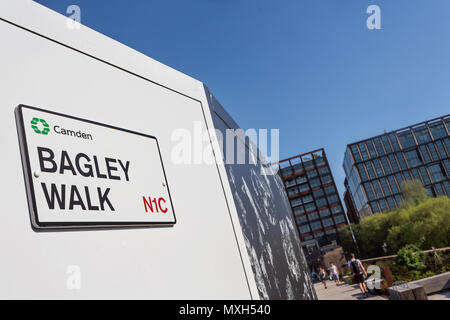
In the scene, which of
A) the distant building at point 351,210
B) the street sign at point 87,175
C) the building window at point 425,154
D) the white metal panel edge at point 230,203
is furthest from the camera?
the distant building at point 351,210

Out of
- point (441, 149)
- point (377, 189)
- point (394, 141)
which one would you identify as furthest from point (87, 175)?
point (441, 149)

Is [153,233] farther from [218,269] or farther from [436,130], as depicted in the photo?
[436,130]

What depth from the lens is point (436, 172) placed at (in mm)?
71875

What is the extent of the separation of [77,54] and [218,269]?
1.25 m

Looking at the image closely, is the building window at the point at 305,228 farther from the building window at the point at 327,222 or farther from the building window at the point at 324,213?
the building window at the point at 324,213

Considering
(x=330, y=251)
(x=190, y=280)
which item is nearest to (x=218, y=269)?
(x=190, y=280)

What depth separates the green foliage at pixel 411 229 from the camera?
2548 centimetres

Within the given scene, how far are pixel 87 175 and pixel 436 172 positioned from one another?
83.6m

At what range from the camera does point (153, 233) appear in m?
1.45

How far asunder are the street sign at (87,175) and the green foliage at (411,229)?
22.5 m

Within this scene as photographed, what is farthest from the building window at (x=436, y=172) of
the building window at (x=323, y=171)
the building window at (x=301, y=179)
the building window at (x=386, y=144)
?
the building window at (x=301, y=179)

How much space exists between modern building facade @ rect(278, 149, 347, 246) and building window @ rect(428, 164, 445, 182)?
19.4m

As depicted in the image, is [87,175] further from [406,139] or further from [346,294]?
[406,139]
